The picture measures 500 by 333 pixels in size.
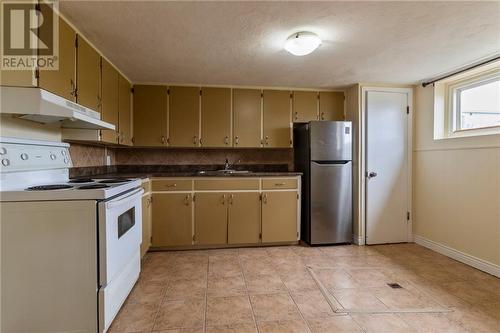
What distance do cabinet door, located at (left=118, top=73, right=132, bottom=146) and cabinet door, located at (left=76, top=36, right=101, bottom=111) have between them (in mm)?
543

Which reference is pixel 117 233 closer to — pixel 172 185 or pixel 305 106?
pixel 172 185

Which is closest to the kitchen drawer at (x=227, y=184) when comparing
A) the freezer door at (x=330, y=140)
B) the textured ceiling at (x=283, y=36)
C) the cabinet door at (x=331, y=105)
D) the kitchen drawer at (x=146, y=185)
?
the kitchen drawer at (x=146, y=185)

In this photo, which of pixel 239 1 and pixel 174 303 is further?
pixel 174 303

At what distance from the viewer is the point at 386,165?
328cm

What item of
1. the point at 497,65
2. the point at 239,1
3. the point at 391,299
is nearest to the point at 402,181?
the point at 497,65

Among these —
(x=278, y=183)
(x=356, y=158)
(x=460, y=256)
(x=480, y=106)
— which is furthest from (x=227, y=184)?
(x=480, y=106)

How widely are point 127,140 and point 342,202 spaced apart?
2.81m

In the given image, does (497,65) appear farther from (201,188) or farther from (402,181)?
(201,188)

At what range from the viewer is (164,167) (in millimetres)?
3539

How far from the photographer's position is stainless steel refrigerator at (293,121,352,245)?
3.20 m

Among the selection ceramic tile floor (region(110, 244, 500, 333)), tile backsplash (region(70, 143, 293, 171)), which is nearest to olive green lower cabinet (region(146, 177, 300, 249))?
ceramic tile floor (region(110, 244, 500, 333))

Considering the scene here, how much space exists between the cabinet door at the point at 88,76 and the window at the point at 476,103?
3779mm

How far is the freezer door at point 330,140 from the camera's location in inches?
125

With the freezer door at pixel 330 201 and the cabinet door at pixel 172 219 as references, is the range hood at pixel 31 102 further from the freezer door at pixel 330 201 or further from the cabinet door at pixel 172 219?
the freezer door at pixel 330 201
